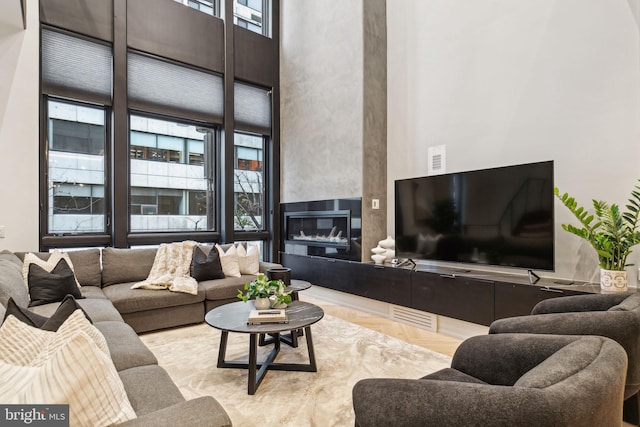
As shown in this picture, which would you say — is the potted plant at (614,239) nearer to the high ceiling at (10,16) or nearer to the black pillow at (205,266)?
the black pillow at (205,266)

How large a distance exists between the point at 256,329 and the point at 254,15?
17.4ft

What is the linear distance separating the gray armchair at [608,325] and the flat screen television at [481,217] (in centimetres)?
114

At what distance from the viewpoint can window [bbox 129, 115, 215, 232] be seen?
461 cm

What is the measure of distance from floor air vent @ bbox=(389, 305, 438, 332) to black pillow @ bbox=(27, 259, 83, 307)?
316cm

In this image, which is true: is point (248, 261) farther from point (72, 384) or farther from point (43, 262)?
point (72, 384)

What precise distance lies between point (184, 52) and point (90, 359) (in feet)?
16.1

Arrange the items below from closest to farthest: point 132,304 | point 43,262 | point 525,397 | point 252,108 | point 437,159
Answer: point 525,397 → point 43,262 → point 132,304 → point 437,159 → point 252,108

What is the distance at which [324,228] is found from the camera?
5000 mm

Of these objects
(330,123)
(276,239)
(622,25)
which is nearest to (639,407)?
(622,25)

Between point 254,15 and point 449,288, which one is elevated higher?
point 254,15

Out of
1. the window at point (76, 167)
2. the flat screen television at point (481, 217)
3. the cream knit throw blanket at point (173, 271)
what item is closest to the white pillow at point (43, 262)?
the cream knit throw blanket at point (173, 271)

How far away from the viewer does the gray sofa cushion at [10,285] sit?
2047 millimetres

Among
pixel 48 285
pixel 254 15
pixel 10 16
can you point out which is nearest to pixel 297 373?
pixel 48 285

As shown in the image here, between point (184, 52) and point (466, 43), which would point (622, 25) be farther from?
point (184, 52)
